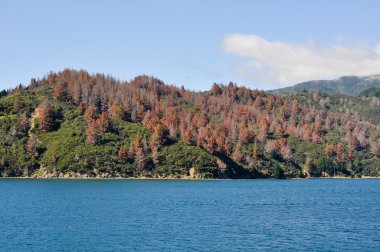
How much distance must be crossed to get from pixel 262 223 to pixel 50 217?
4215cm

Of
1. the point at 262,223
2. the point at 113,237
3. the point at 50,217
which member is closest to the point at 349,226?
the point at 262,223

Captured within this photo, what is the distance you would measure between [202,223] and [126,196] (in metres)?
50.7

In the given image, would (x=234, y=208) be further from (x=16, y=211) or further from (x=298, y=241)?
(x=16, y=211)

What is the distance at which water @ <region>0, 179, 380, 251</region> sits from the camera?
2975 inches

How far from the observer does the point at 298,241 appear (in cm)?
7756

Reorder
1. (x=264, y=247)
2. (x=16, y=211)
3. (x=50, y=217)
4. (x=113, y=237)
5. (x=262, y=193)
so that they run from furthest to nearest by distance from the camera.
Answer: (x=262, y=193) < (x=16, y=211) < (x=50, y=217) < (x=113, y=237) < (x=264, y=247)

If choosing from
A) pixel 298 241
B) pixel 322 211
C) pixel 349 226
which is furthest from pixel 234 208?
pixel 298 241

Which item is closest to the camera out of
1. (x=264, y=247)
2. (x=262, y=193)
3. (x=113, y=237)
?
(x=264, y=247)

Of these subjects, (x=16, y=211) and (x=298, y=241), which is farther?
(x=16, y=211)

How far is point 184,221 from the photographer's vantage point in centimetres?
9650

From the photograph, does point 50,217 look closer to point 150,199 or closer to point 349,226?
point 150,199

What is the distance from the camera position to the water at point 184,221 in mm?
75562

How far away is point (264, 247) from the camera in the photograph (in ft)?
240

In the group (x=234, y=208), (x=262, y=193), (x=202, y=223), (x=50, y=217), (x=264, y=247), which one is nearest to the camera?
(x=264, y=247)
